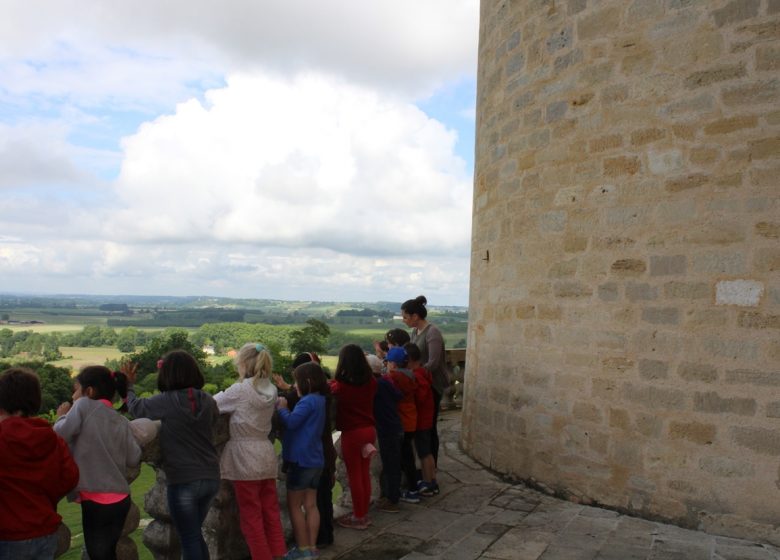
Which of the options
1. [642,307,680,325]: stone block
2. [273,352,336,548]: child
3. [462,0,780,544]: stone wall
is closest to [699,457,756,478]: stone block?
[462,0,780,544]: stone wall

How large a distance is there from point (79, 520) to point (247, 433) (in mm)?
8059

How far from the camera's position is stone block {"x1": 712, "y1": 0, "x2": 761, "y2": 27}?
4730 millimetres

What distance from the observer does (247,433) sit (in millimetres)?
4008

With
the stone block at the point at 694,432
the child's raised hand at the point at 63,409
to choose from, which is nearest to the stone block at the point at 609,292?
the stone block at the point at 694,432

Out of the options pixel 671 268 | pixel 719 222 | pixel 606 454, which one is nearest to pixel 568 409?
pixel 606 454

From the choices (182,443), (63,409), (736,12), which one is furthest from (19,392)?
(736,12)

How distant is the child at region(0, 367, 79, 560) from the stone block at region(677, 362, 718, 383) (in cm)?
422

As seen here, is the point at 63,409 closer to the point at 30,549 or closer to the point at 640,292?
the point at 30,549

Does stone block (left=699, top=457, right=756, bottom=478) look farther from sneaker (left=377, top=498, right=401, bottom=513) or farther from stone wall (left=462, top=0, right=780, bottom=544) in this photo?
sneaker (left=377, top=498, right=401, bottom=513)

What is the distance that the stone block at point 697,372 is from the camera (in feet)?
15.7

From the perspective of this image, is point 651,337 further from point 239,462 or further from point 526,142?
point 239,462

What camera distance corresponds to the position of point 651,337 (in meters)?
5.10

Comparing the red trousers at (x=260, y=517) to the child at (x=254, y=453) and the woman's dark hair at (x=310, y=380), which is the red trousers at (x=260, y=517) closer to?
the child at (x=254, y=453)

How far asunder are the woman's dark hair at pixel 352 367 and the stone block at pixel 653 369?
221 cm
